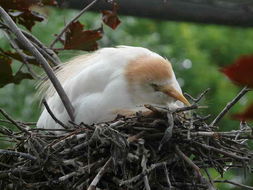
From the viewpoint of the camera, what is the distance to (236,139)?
234 centimetres

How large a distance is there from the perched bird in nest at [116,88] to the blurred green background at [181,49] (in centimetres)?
178

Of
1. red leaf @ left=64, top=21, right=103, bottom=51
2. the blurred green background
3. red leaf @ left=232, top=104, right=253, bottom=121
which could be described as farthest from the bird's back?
the blurred green background

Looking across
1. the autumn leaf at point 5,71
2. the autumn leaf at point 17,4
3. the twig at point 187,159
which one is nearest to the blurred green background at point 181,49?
the autumn leaf at point 5,71

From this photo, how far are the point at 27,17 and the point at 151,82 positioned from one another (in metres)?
0.66

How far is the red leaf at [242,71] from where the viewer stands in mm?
964

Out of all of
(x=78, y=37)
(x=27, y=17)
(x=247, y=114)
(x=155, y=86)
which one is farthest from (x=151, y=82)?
(x=247, y=114)

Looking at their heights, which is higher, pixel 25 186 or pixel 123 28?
pixel 25 186

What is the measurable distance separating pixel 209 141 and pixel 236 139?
0.15 m

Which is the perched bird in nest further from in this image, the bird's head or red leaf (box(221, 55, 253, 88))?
red leaf (box(221, 55, 253, 88))

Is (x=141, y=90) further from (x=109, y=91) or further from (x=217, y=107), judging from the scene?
(x=217, y=107)

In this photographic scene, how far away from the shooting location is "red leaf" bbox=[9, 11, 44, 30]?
2.37m

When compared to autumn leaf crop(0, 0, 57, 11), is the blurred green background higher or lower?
lower

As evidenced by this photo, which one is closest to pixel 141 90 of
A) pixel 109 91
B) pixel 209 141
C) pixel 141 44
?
pixel 109 91

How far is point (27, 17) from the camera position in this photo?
246 cm
